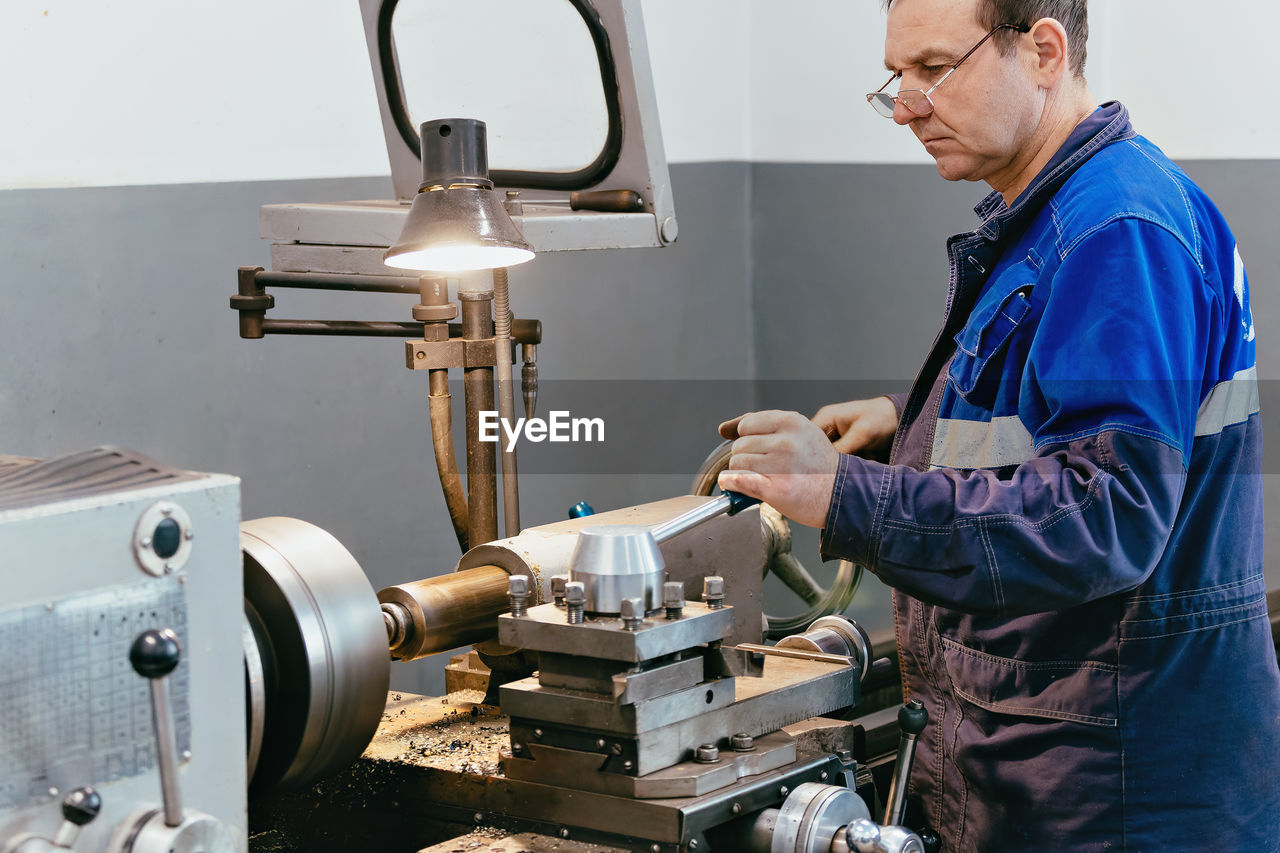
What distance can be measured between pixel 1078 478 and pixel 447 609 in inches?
20.8

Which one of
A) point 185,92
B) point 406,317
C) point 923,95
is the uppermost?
point 185,92

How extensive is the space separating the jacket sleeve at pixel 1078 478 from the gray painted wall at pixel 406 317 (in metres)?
1.37

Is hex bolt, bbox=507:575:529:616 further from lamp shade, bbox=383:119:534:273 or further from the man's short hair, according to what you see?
the man's short hair

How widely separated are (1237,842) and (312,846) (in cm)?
79

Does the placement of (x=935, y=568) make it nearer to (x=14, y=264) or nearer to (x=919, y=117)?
(x=919, y=117)

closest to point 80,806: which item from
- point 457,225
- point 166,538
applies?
point 166,538

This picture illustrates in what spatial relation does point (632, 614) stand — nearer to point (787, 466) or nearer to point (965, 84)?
point (787, 466)

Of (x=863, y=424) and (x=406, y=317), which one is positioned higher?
(x=406, y=317)

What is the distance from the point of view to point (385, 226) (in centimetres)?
147

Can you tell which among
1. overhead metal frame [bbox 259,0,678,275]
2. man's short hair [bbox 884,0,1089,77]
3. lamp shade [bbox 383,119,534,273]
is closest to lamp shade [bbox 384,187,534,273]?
lamp shade [bbox 383,119,534,273]

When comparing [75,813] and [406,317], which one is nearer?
[75,813]

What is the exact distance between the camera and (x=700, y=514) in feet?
3.26

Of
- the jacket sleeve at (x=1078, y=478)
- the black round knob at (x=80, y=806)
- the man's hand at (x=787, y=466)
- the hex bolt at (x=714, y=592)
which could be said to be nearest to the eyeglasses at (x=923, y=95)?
→ the jacket sleeve at (x=1078, y=478)

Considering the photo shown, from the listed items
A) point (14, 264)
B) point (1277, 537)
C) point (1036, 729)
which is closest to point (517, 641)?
point (1036, 729)
